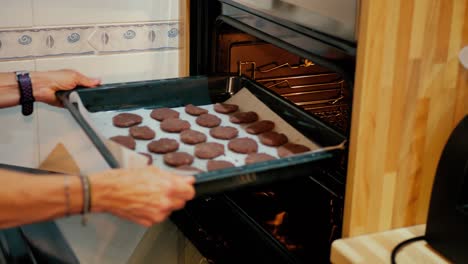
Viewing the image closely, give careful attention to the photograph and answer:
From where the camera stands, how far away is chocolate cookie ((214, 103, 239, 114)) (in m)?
1.51

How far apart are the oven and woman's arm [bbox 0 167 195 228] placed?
28cm

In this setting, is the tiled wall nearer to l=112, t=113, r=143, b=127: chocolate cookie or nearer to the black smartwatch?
the black smartwatch

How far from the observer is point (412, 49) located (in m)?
1.11

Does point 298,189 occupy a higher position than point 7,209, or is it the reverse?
point 7,209

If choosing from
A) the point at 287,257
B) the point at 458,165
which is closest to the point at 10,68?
the point at 287,257

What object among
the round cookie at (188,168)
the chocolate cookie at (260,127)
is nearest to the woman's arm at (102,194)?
the round cookie at (188,168)

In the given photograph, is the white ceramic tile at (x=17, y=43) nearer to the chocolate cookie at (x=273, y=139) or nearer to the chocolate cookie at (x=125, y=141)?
the chocolate cookie at (x=125, y=141)

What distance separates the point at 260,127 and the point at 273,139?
7cm

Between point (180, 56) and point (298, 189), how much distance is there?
0.50 metres

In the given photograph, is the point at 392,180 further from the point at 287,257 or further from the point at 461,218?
the point at 287,257

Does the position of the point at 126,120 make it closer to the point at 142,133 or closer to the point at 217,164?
the point at 142,133

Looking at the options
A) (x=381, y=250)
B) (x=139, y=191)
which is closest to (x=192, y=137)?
(x=139, y=191)

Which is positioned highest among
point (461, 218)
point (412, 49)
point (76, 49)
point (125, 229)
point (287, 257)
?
point (412, 49)

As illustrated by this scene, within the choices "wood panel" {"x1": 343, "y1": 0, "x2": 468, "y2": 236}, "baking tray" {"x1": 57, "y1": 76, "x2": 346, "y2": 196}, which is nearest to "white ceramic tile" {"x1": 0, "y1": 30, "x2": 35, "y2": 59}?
"baking tray" {"x1": 57, "y1": 76, "x2": 346, "y2": 196}
